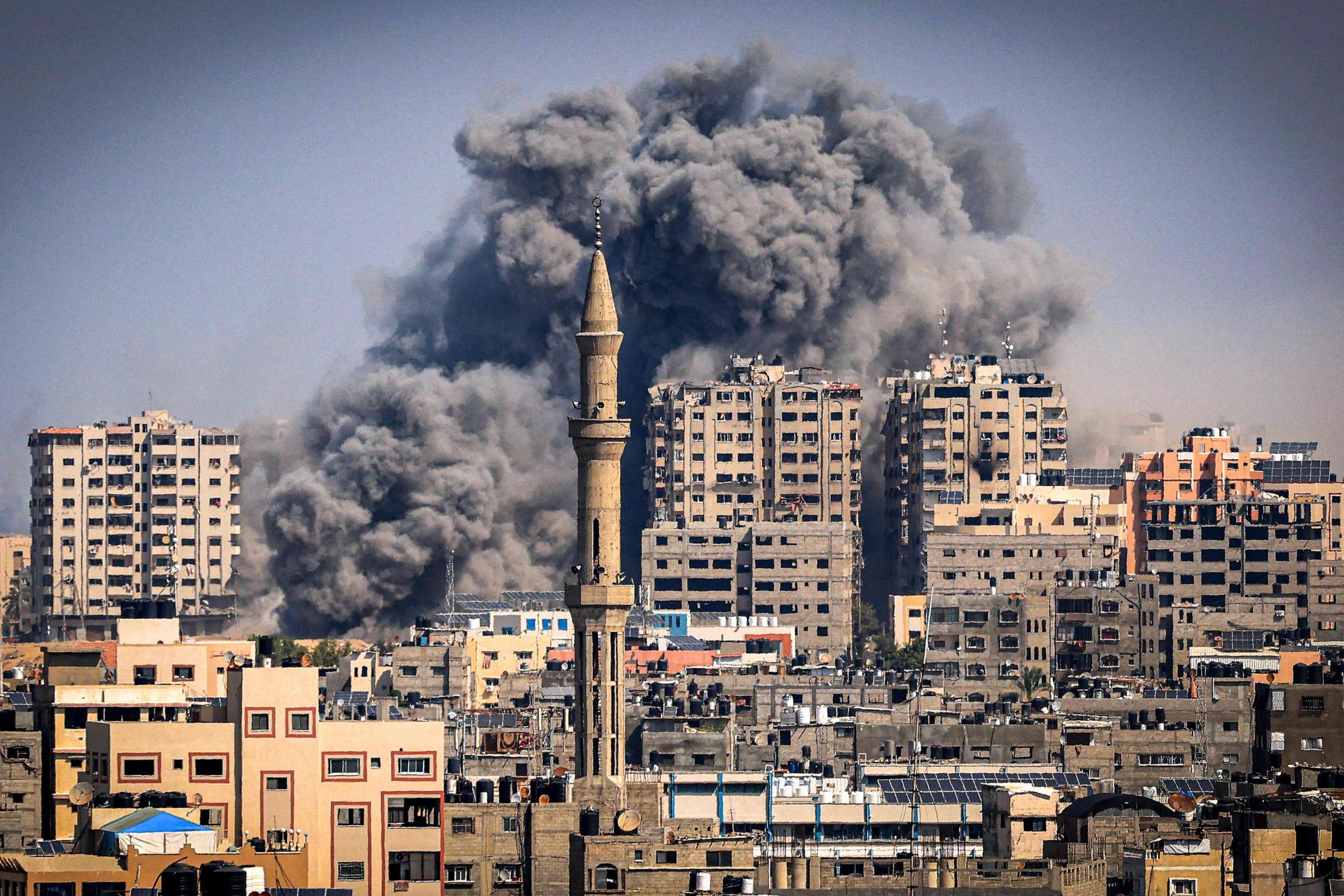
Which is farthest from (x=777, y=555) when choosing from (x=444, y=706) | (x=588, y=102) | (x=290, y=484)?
(x=444, y=706)

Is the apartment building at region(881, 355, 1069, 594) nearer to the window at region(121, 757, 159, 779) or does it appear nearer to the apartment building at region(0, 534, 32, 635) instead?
the apartment building at region(0, 534, 32, 635)

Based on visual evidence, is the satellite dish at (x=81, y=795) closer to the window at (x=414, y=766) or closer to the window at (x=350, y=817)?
the window at (x=350, y=817)

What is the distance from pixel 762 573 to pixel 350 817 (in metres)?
83.5

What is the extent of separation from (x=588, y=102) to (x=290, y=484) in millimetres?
25875

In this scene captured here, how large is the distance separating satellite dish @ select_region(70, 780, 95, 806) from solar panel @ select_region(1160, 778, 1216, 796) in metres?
24.0

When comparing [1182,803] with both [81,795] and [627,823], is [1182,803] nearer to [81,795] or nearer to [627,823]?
[627,823]

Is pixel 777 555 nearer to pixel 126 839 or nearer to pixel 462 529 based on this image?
pixel 462 529

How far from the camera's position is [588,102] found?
16200 centimetres

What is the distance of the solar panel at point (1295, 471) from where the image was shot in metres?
141

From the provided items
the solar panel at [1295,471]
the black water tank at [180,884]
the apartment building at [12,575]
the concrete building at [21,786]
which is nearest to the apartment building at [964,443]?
the solar panel at [1295,471]

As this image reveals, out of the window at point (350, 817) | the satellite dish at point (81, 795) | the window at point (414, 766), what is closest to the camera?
the satellite dish at point (81, 795)

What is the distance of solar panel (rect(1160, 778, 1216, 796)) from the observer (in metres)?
71.1

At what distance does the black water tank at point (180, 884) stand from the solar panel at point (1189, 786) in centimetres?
3415

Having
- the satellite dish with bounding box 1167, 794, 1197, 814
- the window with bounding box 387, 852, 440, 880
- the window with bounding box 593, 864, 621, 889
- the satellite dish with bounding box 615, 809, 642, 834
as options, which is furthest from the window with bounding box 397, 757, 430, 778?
the satellite dish with bounding box 1167, 794, 1197, 814
